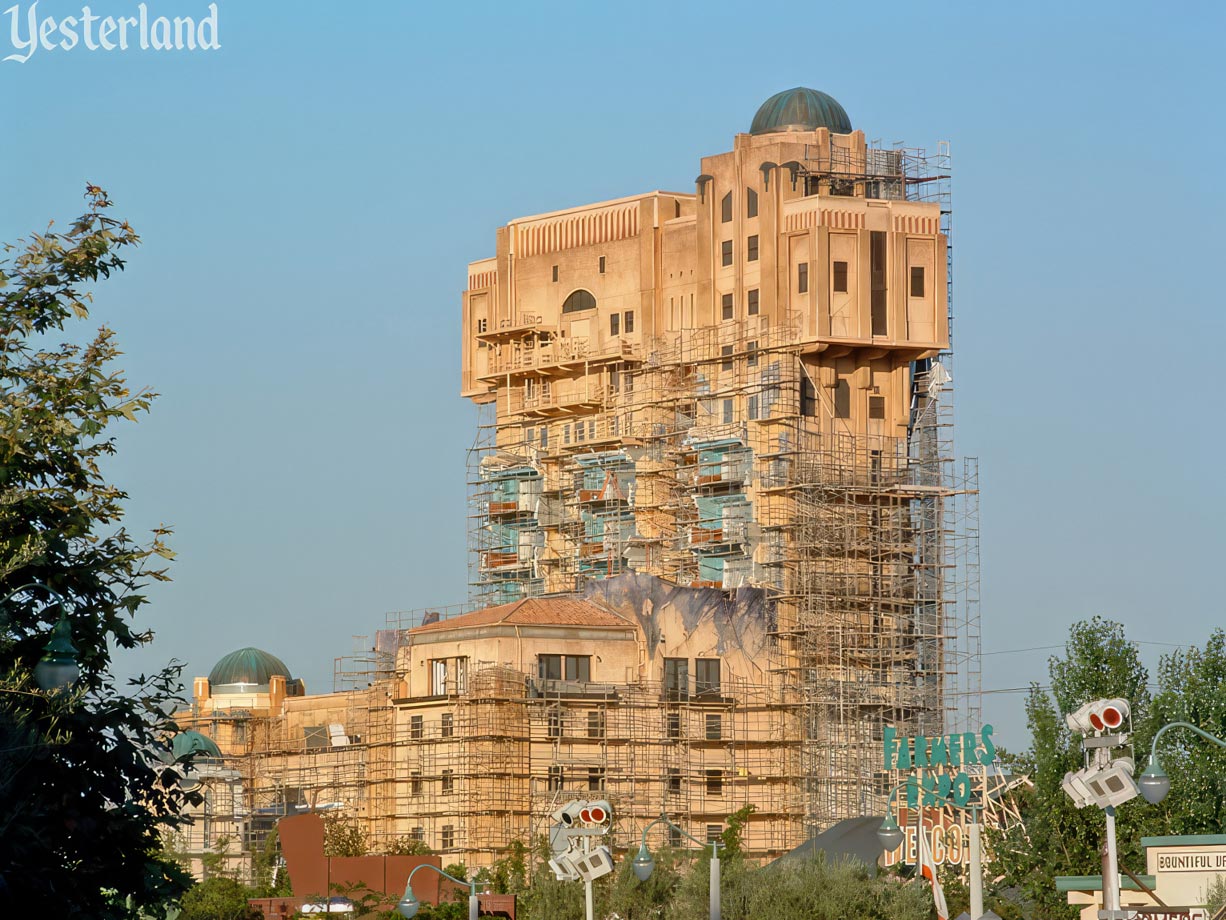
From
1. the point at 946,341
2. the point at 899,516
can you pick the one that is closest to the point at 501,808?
the point at 899,516

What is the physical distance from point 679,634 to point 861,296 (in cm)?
2000

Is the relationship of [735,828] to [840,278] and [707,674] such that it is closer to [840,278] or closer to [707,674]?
[707,674]

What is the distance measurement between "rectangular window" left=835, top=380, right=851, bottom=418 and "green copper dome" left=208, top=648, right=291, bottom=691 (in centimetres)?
4920

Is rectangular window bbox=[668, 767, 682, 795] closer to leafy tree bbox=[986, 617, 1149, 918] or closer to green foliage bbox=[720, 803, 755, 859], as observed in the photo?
green foliage bbox=[720, 803, 755, 859]

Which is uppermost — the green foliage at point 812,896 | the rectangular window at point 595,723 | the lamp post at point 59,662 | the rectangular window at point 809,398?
the rectangular window at point 809,398

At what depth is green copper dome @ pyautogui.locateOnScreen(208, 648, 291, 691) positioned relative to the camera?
15388 cm

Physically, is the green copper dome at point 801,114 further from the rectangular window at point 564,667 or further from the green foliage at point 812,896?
the green foliage at point 812,896

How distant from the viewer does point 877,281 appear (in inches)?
4766

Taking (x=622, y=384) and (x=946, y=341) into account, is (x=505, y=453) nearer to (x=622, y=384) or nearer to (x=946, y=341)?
(x=622, y=384)

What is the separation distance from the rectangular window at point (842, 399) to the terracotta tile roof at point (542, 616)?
54.9 ft

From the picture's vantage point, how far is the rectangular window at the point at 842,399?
122 metres

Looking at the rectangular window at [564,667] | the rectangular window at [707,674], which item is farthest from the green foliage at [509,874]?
the rectangular window at [707,674]

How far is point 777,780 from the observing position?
113 m

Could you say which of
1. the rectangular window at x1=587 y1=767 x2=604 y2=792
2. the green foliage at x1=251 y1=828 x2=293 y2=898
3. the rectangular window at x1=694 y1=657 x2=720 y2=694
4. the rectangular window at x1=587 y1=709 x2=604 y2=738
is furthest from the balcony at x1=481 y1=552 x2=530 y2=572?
the rectangular window at x1=587 y1=767 x2=604 y2=792
